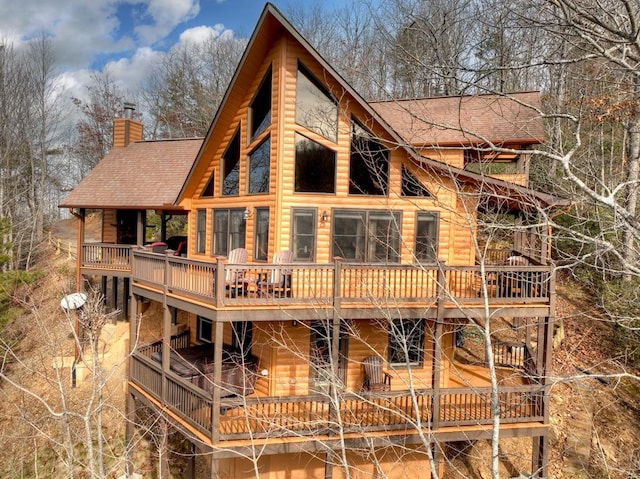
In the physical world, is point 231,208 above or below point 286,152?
below

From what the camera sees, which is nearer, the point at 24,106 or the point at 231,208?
the point at 231,208

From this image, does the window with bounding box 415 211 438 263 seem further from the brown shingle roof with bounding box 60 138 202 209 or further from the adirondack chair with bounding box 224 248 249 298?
the brown shingle roof with bounding box 60 138 202 209

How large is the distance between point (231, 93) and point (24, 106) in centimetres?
2409

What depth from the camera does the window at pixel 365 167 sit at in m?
11.5

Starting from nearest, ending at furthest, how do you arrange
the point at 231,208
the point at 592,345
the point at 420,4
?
1. the point at 231,208
2. the point at 592,345
3. the point at 420,4

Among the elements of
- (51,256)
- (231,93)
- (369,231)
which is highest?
(231,93)

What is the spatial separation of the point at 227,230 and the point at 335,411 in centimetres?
629

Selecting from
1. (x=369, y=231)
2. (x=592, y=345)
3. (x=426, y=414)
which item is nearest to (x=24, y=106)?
(x=369, y=231)

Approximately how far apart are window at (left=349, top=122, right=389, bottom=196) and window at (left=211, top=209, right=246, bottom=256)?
11.1 ft

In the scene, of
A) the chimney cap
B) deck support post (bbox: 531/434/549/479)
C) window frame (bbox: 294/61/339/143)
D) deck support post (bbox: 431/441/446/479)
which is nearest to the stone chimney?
the chimney cap

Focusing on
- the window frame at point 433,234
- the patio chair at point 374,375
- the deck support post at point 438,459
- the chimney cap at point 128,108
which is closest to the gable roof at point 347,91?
the window frame at point 433,234

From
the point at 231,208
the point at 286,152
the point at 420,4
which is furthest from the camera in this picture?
the point at 420,4

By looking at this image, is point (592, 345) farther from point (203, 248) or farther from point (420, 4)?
point (420, 4)

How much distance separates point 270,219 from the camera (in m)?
11.2
